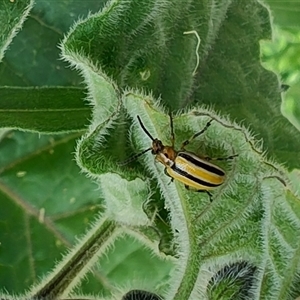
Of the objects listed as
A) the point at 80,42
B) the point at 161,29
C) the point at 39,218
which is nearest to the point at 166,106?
the point at 161,29

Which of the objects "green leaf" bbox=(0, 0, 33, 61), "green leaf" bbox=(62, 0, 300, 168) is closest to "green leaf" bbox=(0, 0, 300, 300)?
"green leaf" bbox=(62, 0, 300, 168)

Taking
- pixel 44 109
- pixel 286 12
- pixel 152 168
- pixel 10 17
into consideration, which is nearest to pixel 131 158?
pixel 152 168

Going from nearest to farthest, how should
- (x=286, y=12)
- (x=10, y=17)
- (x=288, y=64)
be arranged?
(x=10, y=17)
(x=288, y=64)
(x=286, y=12)

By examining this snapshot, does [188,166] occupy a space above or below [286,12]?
below

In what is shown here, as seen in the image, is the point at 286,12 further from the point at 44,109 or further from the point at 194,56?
the point at 44,109

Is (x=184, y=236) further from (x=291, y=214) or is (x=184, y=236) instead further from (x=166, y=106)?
(x=166, y=106)
